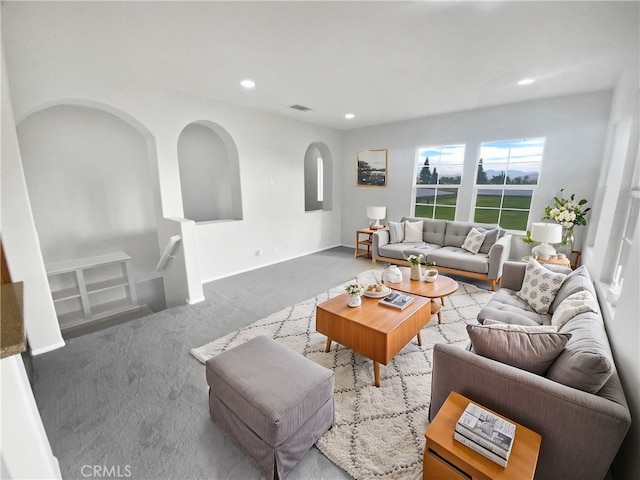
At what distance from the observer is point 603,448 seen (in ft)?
3.63

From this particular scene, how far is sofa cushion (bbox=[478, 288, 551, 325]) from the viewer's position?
2162mm

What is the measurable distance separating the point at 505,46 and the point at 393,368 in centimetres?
286

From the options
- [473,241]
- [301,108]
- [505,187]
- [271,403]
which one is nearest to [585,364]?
[271,403]

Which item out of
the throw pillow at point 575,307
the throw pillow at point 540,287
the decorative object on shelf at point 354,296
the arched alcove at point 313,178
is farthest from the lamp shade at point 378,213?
the throw pillow at point 575,307

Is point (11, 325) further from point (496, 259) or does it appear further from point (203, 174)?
point (203, 174)

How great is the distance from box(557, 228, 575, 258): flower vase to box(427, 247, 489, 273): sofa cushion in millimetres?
949

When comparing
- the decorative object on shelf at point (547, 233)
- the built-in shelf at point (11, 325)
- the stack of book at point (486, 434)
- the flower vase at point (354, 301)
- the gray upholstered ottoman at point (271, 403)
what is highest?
the built-in shelf at point (11, 325)

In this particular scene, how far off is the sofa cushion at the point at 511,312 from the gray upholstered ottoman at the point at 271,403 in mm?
1469

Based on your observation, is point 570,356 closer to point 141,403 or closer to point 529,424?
point 529,424

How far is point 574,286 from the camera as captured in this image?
7.04 ft

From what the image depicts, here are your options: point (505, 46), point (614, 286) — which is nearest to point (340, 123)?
point (505, 46)

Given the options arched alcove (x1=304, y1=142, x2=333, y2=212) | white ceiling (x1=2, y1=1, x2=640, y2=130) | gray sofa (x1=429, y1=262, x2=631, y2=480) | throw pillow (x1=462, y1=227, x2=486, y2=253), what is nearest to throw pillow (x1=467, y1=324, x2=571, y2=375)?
gray sofa (x1=429, y1=262, x2=631, y2=480)

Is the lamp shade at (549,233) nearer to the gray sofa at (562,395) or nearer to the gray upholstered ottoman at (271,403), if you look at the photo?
the gray sofa at (562,395)

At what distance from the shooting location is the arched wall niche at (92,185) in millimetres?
3629
